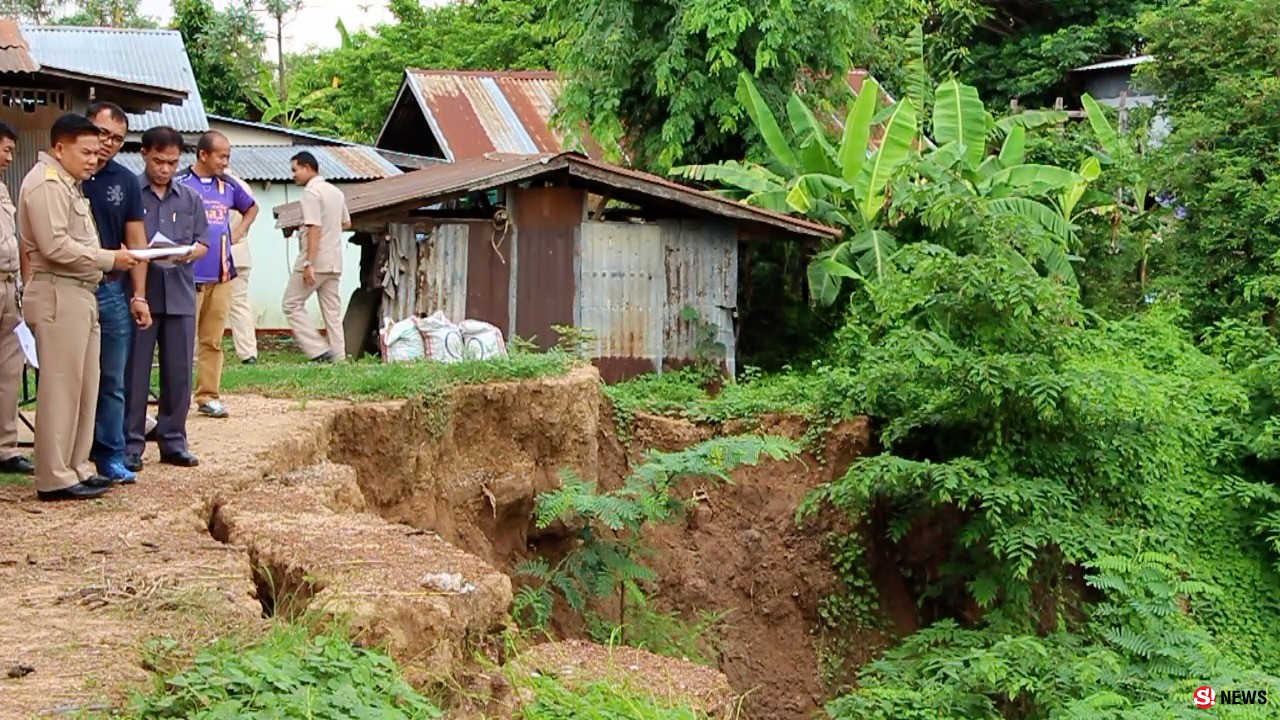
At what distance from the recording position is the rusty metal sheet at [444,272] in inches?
595

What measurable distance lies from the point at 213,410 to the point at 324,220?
4.01 m

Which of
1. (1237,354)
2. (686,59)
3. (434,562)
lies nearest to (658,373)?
(686,59)

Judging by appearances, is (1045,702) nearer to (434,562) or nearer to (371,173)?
(434,562)

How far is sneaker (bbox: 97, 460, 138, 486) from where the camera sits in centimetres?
686

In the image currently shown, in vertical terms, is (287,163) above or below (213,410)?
above

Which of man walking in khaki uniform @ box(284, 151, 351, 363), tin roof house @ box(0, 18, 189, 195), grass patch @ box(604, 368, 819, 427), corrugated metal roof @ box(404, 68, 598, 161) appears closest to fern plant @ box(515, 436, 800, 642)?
grass patch @ box(604, 368, 819, 427)

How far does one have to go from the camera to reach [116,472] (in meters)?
6.88

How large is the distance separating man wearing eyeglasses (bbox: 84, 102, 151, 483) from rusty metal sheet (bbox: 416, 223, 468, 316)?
26.2ft

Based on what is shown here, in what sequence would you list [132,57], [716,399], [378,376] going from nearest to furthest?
[378,376] → [716,399] → [132,57]

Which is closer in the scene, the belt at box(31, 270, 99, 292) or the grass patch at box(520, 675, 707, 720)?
the grass patch at box(520, 675, 707, 720)

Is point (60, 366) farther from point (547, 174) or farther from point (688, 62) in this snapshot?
point (688, 62)

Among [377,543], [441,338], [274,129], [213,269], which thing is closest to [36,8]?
[274,129]

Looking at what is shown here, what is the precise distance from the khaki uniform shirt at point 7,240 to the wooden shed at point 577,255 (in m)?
7.82

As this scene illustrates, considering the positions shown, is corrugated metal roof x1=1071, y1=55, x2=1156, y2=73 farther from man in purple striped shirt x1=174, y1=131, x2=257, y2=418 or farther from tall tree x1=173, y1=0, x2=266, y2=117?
man in purple striped shirt x1=174, y1=131, x2=257, y2=418
